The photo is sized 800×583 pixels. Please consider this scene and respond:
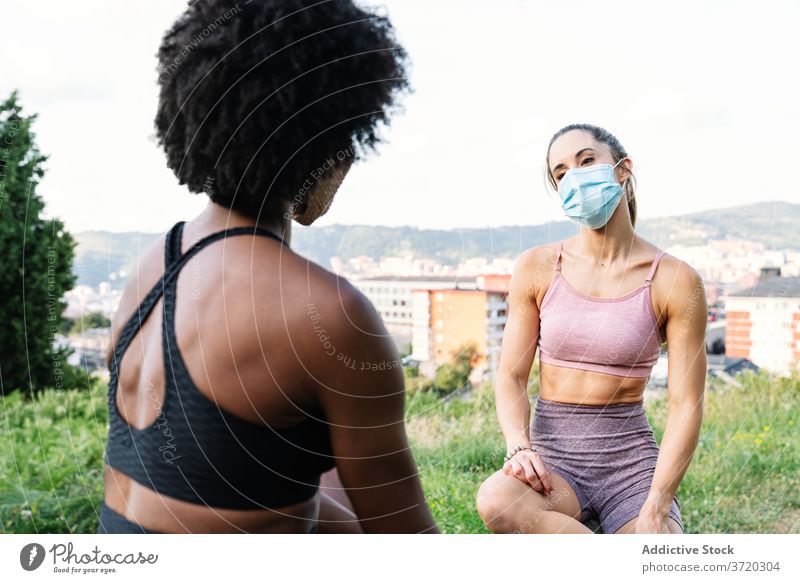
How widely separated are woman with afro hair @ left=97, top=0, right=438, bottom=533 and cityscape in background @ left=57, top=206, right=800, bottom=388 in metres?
0.50

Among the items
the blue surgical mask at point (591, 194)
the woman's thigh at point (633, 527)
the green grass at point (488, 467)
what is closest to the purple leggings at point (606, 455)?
the woman's thigh at point (633, 527)

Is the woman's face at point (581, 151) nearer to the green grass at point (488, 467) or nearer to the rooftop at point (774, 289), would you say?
the rooftop at point (774, 289)

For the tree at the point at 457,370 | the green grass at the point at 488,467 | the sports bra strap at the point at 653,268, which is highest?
the sports bra strap at the point at 653,268

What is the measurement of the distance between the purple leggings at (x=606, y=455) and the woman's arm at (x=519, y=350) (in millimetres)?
60

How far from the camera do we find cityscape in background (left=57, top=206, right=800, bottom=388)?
66.3 inches

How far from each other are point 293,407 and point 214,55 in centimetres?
49

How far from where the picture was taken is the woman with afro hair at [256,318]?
1.00 m

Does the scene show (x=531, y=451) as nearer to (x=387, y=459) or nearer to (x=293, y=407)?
(x=387, y=459)

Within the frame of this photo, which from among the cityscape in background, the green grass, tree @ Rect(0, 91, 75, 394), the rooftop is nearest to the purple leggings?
the cityscape in background

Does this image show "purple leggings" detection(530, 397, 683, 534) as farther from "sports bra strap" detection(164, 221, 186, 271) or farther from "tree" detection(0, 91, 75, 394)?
"tree" detection(0, 91, 75, 394)

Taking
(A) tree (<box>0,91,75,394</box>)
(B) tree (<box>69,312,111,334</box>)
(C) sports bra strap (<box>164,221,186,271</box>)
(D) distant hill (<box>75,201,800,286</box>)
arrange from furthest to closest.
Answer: (A) tree (<box>0,91,75,394</box>) < (B) tree (<box>69,312,111,334</box>) < (D) distant hill (<box>75,201,800,286</box>) < (C) sports bra strap (<box>164,221,186,271</box>)

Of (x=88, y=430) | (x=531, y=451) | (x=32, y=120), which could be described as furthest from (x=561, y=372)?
(x=88, y=430)

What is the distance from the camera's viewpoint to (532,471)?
1.37m

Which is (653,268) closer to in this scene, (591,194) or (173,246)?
(591,194)
